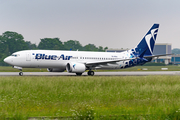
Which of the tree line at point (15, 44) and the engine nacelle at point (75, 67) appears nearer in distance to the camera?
the engine nacelle at point (75, 67)

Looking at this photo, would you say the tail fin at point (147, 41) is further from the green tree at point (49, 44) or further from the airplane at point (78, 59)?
the green tree at point (49, 44)

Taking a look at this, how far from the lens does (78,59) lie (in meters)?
37.0

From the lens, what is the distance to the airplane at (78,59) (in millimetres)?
34000

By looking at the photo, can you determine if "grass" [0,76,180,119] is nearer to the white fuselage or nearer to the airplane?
the white fuselage

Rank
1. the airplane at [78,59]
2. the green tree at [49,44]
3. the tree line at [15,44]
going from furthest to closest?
the green tree at [49,44], the tree line at [15,44], the airplane at [78,59]

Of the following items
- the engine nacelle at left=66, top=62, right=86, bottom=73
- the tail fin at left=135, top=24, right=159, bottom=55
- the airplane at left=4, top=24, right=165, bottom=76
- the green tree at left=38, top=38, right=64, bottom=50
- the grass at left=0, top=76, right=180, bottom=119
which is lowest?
the grass at left=0, top=76, right=180, bottom=119

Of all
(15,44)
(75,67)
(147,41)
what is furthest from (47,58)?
(15,44)

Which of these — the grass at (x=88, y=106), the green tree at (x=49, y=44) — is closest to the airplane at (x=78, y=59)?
the grass at (x=88, y=106)

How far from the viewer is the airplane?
3400 cm

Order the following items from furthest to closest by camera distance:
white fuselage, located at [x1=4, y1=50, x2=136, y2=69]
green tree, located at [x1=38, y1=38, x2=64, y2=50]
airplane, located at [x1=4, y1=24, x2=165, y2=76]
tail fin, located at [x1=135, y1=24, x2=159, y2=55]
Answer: green tree, located at [x1=38, y1=38, x2=64, y2=50]
tail fin, located at [x1=135, y1=24, x2=159, y2=55]
airplane, located at [x1=4, y1=24, x2=165, y2=76]
white fuselage, located at [x1=4, y1=50, x2=136, y2=69]

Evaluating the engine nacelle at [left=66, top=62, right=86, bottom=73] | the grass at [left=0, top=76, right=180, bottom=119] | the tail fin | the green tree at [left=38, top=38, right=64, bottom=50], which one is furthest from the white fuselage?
the green tree at [left=38, top=38, right=64, bottom=50]

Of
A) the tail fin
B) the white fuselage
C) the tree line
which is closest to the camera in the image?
the white fuselage

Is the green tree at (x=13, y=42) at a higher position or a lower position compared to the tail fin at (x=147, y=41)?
higher

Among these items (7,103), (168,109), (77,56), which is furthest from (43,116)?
(77,56)
